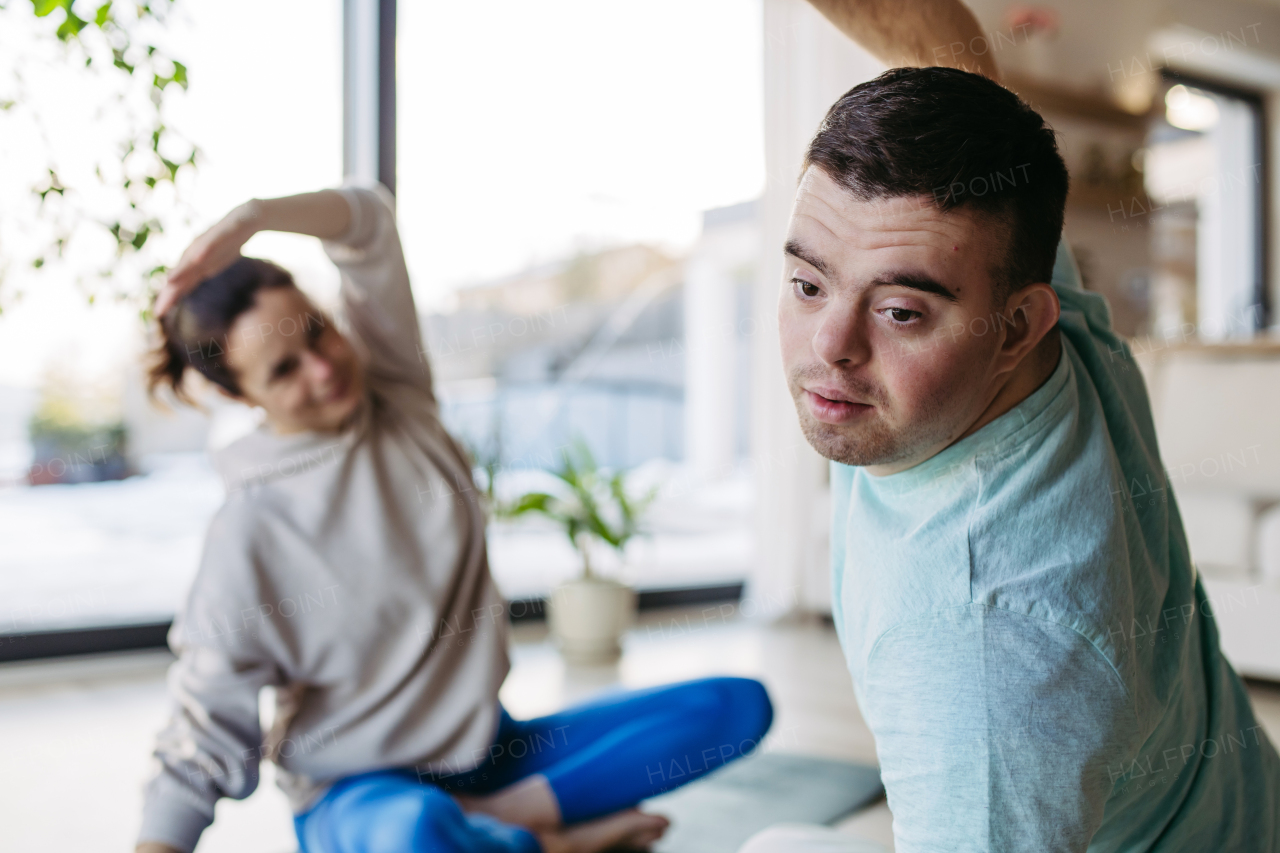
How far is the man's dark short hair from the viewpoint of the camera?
2.24ft

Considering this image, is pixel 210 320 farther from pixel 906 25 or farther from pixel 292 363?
pixel 906 25

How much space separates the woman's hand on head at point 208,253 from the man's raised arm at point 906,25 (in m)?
0.73

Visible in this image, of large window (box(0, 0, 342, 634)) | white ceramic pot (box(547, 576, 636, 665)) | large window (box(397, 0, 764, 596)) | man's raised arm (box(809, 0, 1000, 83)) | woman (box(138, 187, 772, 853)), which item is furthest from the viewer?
large window (box(397, 0, 764, 596))

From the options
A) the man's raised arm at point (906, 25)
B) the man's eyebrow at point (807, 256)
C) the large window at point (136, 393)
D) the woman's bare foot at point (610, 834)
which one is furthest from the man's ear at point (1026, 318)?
the large window at point (136, 393)

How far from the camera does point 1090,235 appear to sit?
195 inches

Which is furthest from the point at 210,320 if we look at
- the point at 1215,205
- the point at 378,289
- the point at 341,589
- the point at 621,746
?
the point at 1215,205

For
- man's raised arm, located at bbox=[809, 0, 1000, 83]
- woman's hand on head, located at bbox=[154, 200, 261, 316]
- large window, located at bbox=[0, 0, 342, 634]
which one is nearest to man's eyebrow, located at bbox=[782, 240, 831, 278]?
man's raised arm, located at bbox=[809, 0, 1000, 83]

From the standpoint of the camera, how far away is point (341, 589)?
143 centimetres

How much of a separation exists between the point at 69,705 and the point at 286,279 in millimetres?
1820

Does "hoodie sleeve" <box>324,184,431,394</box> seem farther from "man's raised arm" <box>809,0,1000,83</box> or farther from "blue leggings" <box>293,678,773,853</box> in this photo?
"man's raised arm" <box>809,0,1000,83</box>

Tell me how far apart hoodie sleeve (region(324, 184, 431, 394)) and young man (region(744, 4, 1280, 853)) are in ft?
3.06

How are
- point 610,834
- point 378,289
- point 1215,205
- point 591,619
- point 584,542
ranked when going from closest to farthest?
1. point 378,289
2. point 610,834
3. point 591,619
4. point 584,542
5. point 1215,205

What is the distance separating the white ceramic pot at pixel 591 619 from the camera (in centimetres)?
326

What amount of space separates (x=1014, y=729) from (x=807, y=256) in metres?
0.36
